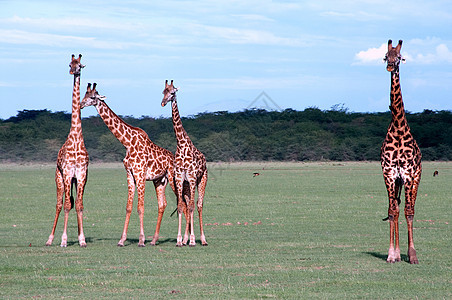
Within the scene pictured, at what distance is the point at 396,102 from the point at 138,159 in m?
5.33

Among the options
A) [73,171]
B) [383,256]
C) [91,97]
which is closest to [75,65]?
[91,97]

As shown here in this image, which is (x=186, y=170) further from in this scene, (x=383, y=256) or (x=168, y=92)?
(x=383, y=256)

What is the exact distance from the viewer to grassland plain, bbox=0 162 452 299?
1059 cm

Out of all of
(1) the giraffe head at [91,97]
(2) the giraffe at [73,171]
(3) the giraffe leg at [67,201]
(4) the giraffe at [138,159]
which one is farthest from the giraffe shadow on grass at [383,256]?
(1) the giraffe head at [91,97]

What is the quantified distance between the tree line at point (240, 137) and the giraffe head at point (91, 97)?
5486 cm

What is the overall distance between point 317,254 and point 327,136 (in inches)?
2868

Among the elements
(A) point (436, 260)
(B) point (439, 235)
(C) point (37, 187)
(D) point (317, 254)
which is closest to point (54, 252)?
(D) point (317, 254)

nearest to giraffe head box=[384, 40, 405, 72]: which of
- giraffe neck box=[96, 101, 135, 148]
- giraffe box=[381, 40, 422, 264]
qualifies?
giraffe box=[381, 40, 422, 264]

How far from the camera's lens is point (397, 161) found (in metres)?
13.1

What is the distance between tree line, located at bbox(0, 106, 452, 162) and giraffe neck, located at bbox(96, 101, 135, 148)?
54625 mm

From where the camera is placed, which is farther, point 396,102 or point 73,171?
point 73,171

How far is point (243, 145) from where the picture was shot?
79.9 m

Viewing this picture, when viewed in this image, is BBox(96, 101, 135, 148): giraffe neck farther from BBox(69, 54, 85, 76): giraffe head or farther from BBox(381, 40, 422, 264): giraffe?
BBox(381, 40, 422, 264): giraffe

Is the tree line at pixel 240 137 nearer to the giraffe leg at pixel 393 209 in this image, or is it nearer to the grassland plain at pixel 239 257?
the grassland plain at pixel 239 257
